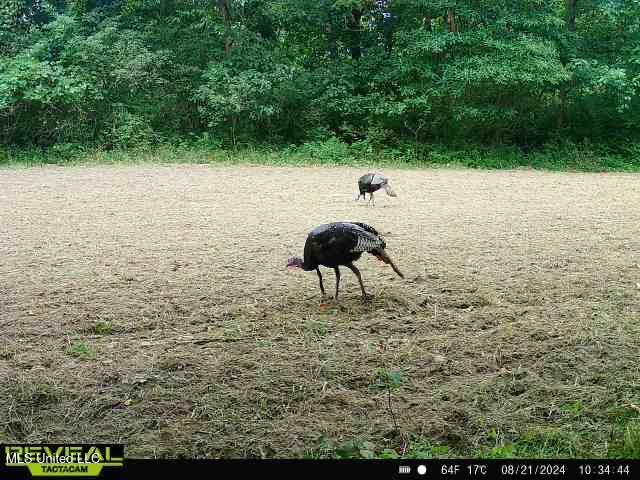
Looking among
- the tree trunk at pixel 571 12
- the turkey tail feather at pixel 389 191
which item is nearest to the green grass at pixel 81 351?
the turkey tail feather at pixel 389 191

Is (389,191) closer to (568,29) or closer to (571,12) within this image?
(568,29)

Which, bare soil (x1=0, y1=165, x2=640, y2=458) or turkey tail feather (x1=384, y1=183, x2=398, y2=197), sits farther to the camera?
turkey tail feather (x1=384, y1=183, x2=398, y2=197)

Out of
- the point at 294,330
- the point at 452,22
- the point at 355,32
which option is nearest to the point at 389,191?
the point at 294,330

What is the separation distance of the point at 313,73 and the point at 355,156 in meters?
2.64

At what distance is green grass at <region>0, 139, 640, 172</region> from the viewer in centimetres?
1370

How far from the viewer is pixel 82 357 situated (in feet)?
10.7

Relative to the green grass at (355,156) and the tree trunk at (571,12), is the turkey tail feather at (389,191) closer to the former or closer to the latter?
the green grass at (355,156)

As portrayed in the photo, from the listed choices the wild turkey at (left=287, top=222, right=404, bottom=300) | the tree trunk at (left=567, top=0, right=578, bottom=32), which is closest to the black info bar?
the wild turkey at (left=287, top=222, right=404, bottom=300)

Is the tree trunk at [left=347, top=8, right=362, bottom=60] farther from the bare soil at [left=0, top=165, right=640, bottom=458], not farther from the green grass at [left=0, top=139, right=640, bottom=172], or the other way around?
the bare soil at [left=0, top=165, right=640, bottom=458]

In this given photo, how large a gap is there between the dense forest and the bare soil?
743 cm

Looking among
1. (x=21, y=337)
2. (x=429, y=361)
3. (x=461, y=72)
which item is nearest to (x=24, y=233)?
(x=21, y=337)

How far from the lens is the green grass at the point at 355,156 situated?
13695 mm

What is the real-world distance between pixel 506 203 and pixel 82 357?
20.6 feet

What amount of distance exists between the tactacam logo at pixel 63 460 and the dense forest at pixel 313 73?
40.7 feet
